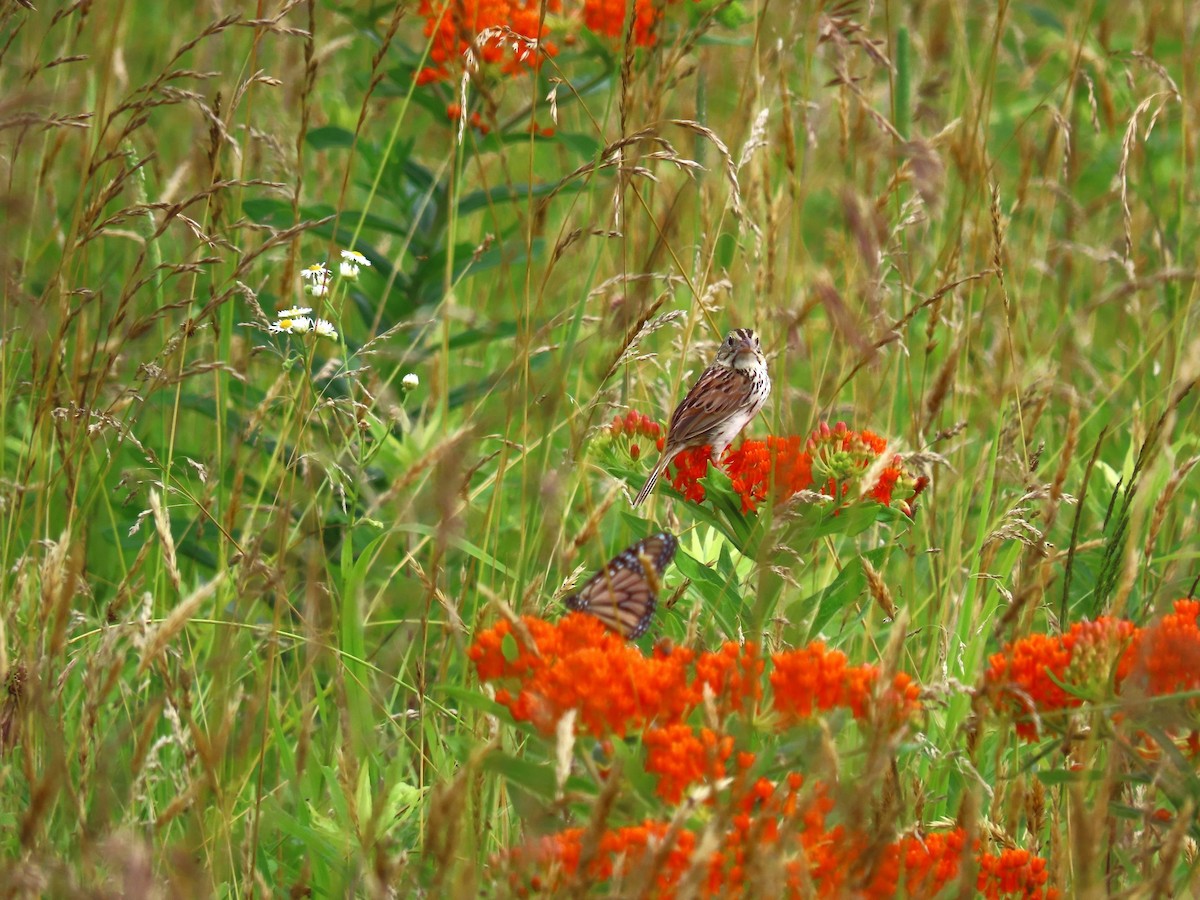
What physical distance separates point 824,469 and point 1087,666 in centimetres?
67

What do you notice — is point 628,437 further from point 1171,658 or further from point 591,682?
point 1171,658

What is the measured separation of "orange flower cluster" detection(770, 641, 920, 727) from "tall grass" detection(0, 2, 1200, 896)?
6cm

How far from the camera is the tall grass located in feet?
7.11

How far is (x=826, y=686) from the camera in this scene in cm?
195

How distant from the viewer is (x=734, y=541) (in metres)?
2.73

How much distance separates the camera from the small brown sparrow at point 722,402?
299 cm

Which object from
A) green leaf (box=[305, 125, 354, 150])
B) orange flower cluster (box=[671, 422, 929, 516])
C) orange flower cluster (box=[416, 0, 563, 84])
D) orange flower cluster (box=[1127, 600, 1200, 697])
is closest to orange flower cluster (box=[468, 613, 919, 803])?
orange flower cluster (box=[1127, 600, 1200, 697])

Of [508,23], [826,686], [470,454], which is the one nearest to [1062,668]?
[826,686]

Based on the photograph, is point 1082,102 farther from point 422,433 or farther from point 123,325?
point 123,325

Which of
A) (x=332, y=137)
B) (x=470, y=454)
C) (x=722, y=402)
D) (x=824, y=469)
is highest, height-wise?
(x=332, y=137)

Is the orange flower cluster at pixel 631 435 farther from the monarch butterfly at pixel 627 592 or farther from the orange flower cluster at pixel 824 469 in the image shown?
the monarch butterfly at pixel 627 592

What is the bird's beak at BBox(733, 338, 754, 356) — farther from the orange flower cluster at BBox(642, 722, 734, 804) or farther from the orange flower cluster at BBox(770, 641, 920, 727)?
the orange flower cluster at BBox(642, 722, 734, 804)

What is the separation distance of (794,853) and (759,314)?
203 centimetres

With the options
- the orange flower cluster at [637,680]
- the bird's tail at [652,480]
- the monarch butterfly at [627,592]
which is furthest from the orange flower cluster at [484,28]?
the orange flower cluster at [637,680]
